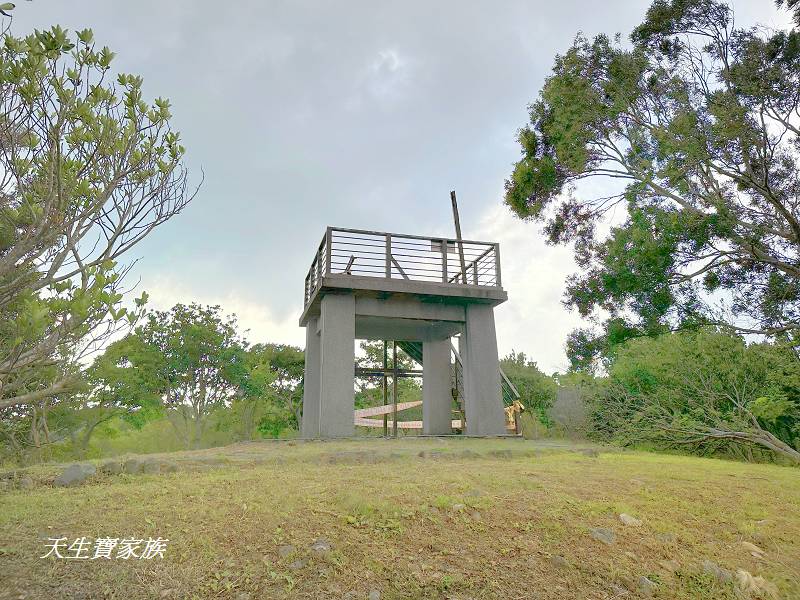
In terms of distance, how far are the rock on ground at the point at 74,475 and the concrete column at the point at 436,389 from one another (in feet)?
33.7

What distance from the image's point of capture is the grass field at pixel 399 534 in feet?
11.3

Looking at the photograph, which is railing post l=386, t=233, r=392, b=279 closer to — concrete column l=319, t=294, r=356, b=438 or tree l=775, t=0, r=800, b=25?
concrete column l=319, t=294, r=356, b=438

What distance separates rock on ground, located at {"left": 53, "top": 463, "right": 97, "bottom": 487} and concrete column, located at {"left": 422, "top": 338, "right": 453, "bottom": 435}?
10.3 m

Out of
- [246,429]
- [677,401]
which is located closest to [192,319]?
[246,429]

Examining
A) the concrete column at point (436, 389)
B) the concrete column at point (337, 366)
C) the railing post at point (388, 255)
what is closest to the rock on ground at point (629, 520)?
the concrete column at point (337, 366)

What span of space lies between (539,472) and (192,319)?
62.2 ft

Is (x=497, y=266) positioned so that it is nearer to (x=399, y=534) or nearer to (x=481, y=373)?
(x=481, y=373)

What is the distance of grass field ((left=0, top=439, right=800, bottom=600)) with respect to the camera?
136 inches

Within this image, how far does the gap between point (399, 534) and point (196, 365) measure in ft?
64.7

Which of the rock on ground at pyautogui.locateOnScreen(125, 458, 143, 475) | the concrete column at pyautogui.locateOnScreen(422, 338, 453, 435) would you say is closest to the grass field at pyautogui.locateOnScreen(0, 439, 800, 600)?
the rock on ground at pyautogui.locateOnScreen(125, 458, 143, 475)

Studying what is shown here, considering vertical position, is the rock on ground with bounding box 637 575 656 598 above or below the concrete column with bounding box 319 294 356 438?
below

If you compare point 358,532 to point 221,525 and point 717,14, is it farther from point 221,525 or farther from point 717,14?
point 717,14

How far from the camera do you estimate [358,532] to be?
4.07m

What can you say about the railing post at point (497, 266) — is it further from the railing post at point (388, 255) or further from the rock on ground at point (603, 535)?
the rock on ground at point (603, 535)
